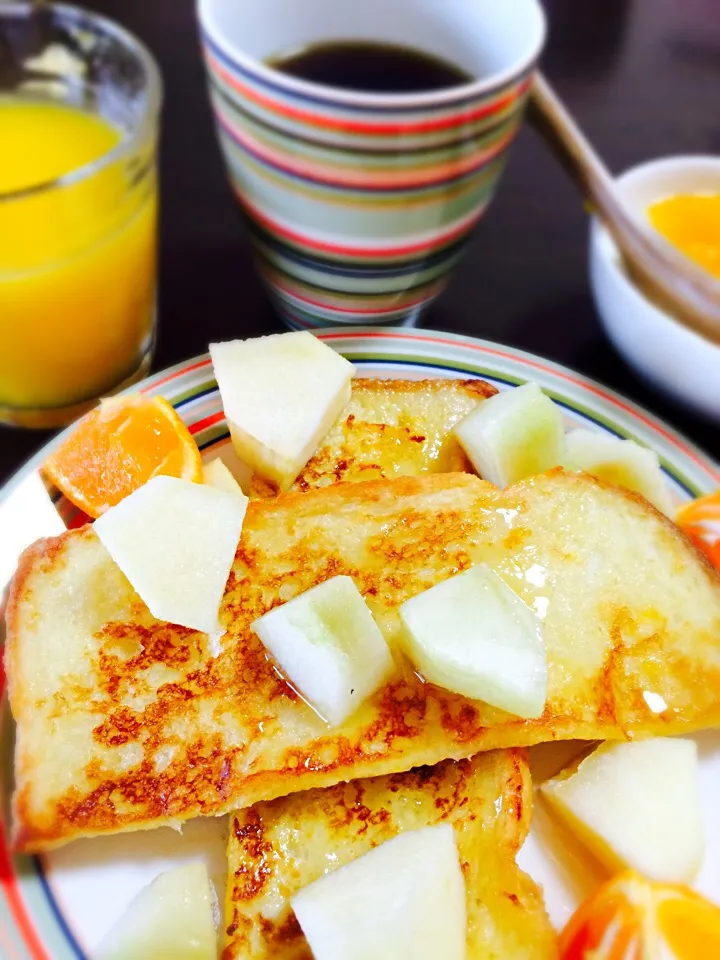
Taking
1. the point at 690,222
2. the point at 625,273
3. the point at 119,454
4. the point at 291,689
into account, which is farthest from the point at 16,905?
the point at 690,222

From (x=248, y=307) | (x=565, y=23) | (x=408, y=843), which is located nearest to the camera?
(x=408, y=843)

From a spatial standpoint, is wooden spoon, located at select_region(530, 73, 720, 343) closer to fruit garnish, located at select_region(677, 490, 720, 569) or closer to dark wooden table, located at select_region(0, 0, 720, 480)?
dark wooden table, located at select_region(0, 0, 720, 480)

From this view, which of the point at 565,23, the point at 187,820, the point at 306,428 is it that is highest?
the point at 565,23

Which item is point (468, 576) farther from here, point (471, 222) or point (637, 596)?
point (471, 222)

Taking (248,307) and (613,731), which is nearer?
(613,731)

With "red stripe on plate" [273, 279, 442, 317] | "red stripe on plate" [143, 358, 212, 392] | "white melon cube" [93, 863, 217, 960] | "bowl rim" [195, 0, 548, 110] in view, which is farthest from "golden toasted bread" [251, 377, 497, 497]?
"white melon cube" [93, 863, 217, 960]

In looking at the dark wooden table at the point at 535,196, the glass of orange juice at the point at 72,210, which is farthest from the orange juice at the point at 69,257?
the dark wooden table at the point at 535,196

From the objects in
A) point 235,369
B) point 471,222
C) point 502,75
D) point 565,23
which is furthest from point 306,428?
point 565,23

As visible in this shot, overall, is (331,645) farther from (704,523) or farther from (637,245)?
(637,245)
